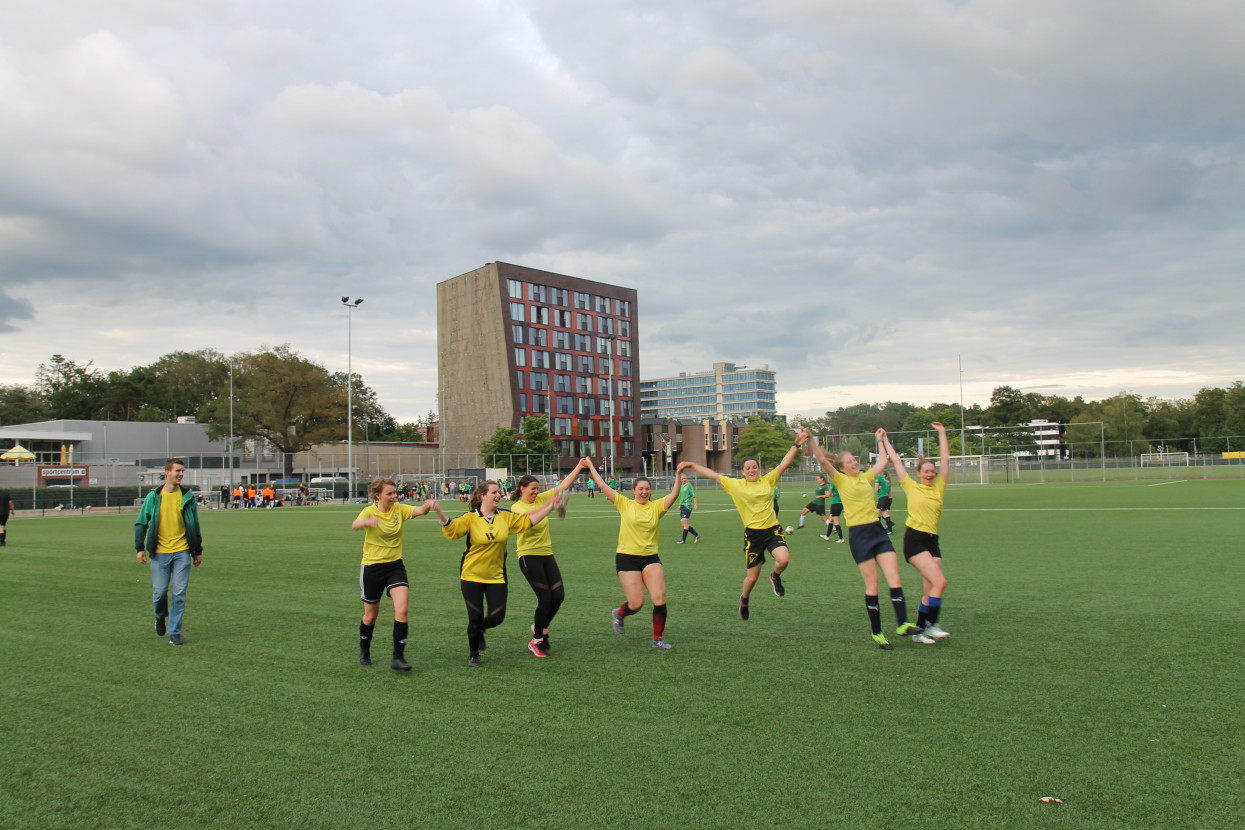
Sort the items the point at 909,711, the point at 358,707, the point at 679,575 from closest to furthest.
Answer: the point at 909,711, the point at 358,707, the point at 679,575

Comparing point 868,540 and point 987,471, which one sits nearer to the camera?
point 868,540

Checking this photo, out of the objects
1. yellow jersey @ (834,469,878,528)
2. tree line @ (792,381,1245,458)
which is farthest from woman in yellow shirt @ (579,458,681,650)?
tree line @ (792,381,1245,458)

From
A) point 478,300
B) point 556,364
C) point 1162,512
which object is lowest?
point 1162,512

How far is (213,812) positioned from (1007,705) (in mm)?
4980

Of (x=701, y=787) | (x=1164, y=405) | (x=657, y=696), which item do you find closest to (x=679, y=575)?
(x=657, y=696)

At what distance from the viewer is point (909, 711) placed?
5.36 metres

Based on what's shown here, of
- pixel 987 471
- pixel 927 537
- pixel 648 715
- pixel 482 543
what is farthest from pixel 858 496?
pixel 987 471

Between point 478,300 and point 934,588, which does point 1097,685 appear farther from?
point 478,300

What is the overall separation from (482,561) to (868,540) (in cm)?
360

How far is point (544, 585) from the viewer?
7230mm

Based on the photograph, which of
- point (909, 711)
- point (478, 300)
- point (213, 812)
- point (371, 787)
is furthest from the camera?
point (478, 300)

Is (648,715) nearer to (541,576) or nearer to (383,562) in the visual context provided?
(541,576)

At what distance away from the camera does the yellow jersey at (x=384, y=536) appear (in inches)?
269

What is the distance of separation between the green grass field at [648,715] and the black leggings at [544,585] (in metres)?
0.38
